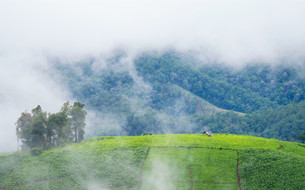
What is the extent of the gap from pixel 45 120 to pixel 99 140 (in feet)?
48.8

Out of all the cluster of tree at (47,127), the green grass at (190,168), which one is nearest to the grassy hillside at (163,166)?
the green grass at (190,168)

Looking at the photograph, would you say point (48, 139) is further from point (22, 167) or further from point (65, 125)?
point (22, 167)

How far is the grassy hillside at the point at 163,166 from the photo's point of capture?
211ft

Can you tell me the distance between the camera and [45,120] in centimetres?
8206

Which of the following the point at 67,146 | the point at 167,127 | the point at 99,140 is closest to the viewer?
the point at 67,146

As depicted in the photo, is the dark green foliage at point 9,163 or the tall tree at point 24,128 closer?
the dark green foliage at point 9,163

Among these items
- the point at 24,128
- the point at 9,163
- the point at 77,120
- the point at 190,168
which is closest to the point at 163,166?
the point at 190,168

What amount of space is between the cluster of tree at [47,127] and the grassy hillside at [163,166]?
533cm

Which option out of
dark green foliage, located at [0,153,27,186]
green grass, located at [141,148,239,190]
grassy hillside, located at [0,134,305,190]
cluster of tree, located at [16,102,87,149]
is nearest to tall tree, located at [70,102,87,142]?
cluster of tree, located at [16,102,87,149]

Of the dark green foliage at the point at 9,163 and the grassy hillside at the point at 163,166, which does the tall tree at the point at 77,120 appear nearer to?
the grassy hillside at the point at 163,166

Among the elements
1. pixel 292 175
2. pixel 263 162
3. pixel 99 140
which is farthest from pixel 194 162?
pixel 99 140

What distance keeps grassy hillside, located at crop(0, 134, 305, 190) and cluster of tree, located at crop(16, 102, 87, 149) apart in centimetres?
533

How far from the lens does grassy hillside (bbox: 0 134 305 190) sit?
6425 cm

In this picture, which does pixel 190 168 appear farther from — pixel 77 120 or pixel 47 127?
pixel 47 127
